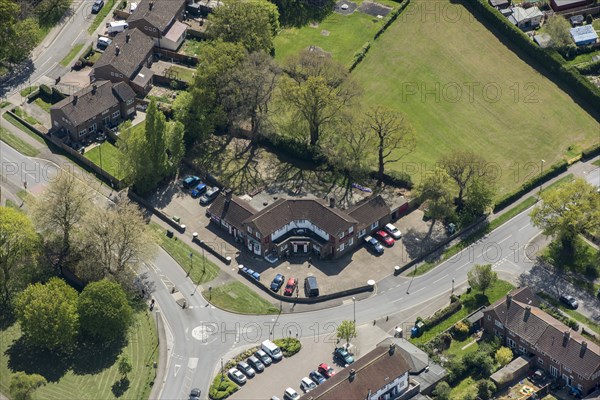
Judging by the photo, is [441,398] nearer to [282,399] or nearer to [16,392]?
[282,399]

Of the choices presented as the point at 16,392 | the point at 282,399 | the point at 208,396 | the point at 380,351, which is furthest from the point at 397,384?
the point at 16,392

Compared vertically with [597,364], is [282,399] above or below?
below

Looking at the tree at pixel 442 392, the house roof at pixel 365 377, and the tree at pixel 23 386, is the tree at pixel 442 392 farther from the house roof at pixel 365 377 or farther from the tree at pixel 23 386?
the tree at pixel 23 386

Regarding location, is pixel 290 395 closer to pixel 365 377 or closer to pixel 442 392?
pixel 365 377

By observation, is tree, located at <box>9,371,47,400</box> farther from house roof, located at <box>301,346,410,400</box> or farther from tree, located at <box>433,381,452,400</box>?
tree, located at <box>433,381,452,400</box>

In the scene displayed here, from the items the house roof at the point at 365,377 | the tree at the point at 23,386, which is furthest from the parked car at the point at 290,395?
the tree at the point at 23,386

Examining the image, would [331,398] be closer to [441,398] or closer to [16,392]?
[441,398]

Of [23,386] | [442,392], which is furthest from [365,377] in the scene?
[23,386]

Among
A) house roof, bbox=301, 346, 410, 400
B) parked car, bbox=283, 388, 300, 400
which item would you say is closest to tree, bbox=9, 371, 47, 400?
parked car, bbox=283, 388, 300, 400
